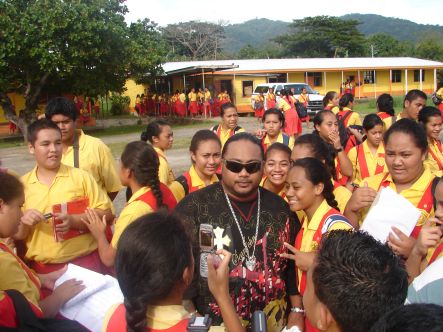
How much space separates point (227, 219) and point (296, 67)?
31729 millimetres

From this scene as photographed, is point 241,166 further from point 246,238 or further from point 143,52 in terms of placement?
point 143,52

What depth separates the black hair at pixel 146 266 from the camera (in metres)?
1.69

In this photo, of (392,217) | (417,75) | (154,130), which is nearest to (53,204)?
(392,217)

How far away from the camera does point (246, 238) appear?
8.27 ft

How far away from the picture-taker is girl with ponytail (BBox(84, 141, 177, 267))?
9.89 ft

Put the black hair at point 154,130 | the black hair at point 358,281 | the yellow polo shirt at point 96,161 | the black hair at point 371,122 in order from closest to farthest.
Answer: the black hair at point 358,281 < the yellow polo shirt at point 96,161 < the black hair at point 371,122 < the black hair at point 154,130

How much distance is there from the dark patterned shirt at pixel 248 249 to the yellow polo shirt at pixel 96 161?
1666mm

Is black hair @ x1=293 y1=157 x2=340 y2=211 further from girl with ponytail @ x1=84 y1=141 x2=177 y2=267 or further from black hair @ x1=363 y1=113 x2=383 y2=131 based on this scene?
black hair @ x1=363 y1=113 x2=383 y2=131

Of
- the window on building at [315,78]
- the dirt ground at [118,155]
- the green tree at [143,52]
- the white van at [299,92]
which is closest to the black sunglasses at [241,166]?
the dirt ground at [118,155]

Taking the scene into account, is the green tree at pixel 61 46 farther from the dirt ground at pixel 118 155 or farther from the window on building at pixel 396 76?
the window on building at pixel 396 76

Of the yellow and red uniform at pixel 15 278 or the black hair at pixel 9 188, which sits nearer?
the yellow and red uniform at pixel 15 278

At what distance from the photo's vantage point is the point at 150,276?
169 cm

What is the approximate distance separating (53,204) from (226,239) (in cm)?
135

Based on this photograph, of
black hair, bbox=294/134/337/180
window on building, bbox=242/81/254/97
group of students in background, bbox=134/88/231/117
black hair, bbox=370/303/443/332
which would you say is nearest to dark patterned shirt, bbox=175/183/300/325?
black hair, bbox=294/134/337/180
